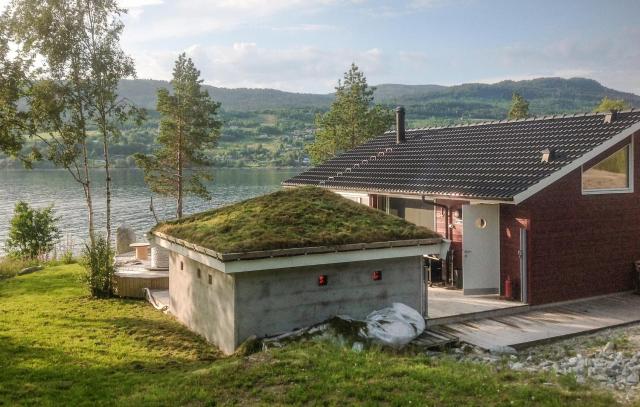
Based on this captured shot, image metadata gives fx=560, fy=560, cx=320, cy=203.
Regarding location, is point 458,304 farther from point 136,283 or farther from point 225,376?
point 136,283

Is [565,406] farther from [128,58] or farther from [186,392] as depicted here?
[128,58]

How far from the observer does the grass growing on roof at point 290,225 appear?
977cm

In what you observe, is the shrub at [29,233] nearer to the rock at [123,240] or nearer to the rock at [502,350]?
the rock at [123,240]

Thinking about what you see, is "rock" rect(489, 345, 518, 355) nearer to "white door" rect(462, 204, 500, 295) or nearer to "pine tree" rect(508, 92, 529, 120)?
"white door" rect(462, 204, 500, 295)

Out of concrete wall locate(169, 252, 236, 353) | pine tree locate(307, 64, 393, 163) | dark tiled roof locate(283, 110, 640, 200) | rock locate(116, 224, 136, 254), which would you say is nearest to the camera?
concrete wall locate(169, 252, 236, 353)

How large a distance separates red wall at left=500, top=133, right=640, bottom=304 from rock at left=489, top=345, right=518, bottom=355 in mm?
2905

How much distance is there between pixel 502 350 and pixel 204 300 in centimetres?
546

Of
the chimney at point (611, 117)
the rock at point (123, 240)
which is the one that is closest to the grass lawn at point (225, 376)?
the chimney at point (611, 117)

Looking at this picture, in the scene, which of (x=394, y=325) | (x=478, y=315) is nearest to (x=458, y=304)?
(x=478, y=315)

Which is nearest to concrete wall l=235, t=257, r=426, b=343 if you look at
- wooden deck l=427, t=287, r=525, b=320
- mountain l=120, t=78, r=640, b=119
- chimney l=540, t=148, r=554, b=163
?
wooden deck l=427, t=287, r=525, b=320

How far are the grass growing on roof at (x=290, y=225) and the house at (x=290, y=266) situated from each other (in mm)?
22

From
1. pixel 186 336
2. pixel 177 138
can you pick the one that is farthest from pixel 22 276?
pixel 177 138

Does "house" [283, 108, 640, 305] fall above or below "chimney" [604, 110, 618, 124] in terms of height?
below

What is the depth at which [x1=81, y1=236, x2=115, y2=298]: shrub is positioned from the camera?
1521 cm
